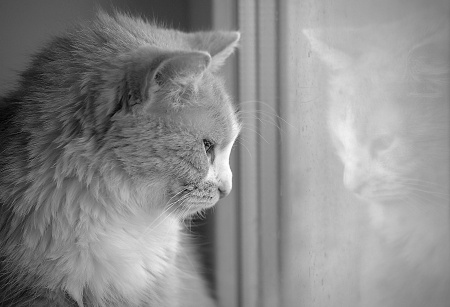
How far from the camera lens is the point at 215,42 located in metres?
1.36

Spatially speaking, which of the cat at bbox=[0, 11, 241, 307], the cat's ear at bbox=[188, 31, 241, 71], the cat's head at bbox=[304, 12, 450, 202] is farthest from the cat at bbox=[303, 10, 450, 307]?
the cat at bbox=[0, 11, 241, 307]

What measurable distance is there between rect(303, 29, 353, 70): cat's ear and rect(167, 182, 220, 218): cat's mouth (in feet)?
1.30

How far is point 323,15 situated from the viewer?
4.22 feet

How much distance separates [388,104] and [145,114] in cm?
50

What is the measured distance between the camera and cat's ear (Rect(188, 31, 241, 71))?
135 cm

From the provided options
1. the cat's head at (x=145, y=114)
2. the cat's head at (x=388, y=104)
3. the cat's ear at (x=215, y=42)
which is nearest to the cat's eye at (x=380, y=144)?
the cat's head at (x=388, y=104)

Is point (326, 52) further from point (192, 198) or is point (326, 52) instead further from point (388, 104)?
point (192, 198)

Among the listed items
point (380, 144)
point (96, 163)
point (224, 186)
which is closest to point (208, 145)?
point (224, 186)

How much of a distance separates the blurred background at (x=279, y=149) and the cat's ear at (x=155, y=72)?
36 centimetres

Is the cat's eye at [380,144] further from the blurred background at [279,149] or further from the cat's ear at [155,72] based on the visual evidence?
the cat's ear at [155,72]

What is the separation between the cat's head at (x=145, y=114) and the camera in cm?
110

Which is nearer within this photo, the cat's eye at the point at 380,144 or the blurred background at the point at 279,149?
the cat's eye at the point at 380,144

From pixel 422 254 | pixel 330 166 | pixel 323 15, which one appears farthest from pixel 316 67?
pixel 422 254

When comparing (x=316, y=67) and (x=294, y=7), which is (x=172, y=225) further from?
(x=294, y=7)
